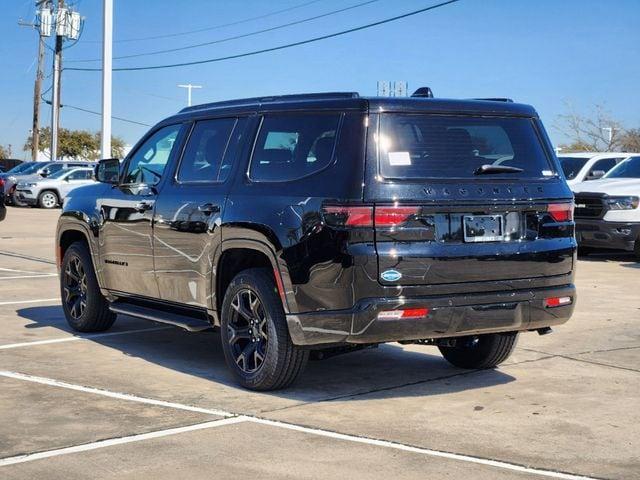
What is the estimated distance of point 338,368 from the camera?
7594 millimetres

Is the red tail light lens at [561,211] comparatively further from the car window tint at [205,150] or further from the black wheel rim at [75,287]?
the black wheel rim at [75,287]

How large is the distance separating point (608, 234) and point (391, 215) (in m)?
11.0

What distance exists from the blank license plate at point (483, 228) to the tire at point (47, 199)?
29.8 metres

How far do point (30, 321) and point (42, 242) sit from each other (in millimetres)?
10535

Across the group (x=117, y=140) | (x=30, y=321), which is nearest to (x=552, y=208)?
(x=30, y=321)

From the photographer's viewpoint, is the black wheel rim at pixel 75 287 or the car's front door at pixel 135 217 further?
the black wheel rim at pixel 75 287

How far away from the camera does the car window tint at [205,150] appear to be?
23.8 ft

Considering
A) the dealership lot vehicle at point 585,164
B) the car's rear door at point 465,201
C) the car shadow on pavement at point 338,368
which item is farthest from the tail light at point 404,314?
the dealership lot vehicle at point 585,164

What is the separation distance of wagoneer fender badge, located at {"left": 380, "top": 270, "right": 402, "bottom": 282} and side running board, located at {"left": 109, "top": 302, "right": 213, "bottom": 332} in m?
1.74

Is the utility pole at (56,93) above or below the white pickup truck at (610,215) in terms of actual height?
above

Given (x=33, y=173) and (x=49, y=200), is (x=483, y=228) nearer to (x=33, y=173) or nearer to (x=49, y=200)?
(x=49, y=200)

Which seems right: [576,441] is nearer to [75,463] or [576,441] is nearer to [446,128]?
[446,128]

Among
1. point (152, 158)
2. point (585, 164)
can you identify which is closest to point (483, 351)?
point (152, 158)

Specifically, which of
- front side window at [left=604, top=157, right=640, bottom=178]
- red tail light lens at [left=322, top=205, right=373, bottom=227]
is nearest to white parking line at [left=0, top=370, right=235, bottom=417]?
red tail light lens at [left=322, top=205, right=373, bottom=227]
